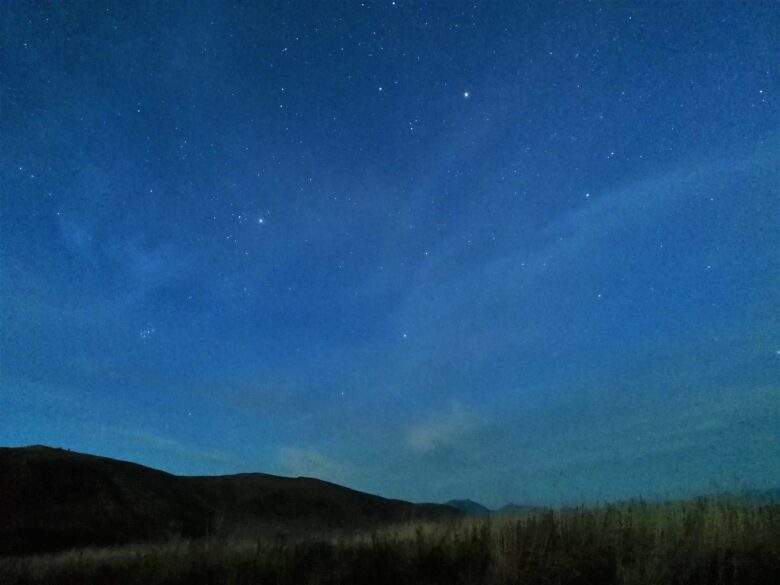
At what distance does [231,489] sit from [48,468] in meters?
18.8

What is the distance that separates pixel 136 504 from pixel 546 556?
140 feet

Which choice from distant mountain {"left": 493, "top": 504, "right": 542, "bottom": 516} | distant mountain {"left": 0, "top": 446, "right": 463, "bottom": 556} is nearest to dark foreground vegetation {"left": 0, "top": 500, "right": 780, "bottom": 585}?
distant mountain {"left": 493, "top": 504, "right": 542, "bottom": 516}

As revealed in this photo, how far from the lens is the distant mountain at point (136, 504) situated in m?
33.0

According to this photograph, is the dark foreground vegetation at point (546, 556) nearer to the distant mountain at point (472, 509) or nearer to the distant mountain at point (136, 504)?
the distant mountain at point (472, 509)

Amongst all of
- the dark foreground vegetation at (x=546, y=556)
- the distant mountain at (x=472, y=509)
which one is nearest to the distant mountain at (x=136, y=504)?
the distant mountain at (x=472, y=509)

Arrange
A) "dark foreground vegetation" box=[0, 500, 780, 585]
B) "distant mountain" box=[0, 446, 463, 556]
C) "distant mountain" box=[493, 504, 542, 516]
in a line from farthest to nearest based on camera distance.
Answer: "distant mountain" box=[0, 446, 463, 556] → "distant mountain" box=[493, 504, 542, 516] → "dark foreground vegetation" box=[0, 500, 780, 585]

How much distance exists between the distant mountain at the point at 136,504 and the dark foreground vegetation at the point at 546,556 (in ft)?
47.3

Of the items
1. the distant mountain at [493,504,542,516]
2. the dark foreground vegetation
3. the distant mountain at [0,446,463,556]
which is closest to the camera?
the dark foreground vegetation

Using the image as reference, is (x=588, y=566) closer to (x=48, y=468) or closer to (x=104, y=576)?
(x=104, y=576)

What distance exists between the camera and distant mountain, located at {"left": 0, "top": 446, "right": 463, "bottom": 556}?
33.0m

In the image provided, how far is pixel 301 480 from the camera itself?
61.2 metres

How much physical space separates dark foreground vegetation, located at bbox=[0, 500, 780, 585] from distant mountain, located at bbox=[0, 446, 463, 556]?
568 inches

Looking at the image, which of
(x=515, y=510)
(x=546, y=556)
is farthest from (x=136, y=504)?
(x=546, y=556)

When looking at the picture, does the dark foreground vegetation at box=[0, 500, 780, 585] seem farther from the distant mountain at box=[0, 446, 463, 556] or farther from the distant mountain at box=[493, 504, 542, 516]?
the distant mountain at box=[0, 446, 463, 556]
